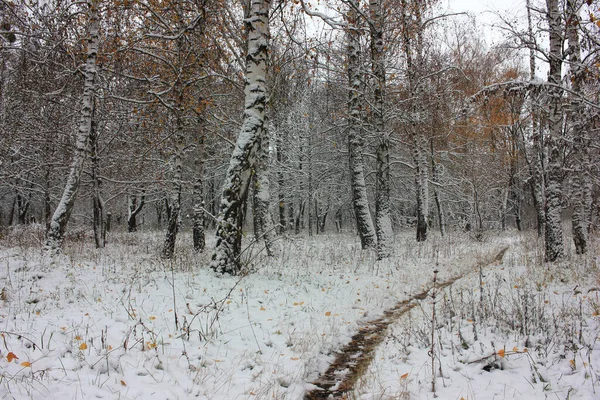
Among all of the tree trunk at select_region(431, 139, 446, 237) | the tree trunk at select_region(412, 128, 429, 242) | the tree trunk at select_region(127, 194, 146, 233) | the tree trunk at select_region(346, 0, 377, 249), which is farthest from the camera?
the tree trunk at select_region(127, 194, 146, 233)

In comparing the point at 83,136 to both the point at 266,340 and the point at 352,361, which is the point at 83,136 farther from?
the point at 352,361

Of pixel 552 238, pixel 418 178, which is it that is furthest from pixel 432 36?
pixel 552 238

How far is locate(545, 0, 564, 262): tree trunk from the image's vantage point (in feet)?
29.9

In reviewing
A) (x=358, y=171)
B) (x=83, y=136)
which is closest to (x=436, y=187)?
(x=358, y=171)

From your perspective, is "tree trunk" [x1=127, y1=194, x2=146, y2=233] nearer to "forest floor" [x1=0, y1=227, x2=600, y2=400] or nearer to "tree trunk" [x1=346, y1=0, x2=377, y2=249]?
"tree trunk" [x1=346, y1=0, x2=377, y2=249]

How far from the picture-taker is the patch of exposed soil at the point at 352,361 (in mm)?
3510

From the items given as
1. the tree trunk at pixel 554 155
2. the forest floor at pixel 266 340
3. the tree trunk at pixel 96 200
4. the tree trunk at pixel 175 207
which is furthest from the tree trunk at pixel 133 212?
the tree trunk at pixel 554 155

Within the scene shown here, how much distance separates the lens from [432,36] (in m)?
17.9

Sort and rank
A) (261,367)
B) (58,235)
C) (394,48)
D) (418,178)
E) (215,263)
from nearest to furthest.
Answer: (261,367)
(215,263)
(58,235)
(394,48)
(418,178)

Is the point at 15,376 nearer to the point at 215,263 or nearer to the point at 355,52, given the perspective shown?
the point at 215,263

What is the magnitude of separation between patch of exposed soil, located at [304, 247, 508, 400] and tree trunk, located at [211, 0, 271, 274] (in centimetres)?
311

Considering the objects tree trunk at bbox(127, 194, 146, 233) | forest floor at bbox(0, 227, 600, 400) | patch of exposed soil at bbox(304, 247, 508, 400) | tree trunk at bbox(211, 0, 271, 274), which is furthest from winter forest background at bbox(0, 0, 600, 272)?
tree trunk at bbox(127, 194, 146, 233)

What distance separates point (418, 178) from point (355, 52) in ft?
23.1

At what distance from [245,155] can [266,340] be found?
3932mm
